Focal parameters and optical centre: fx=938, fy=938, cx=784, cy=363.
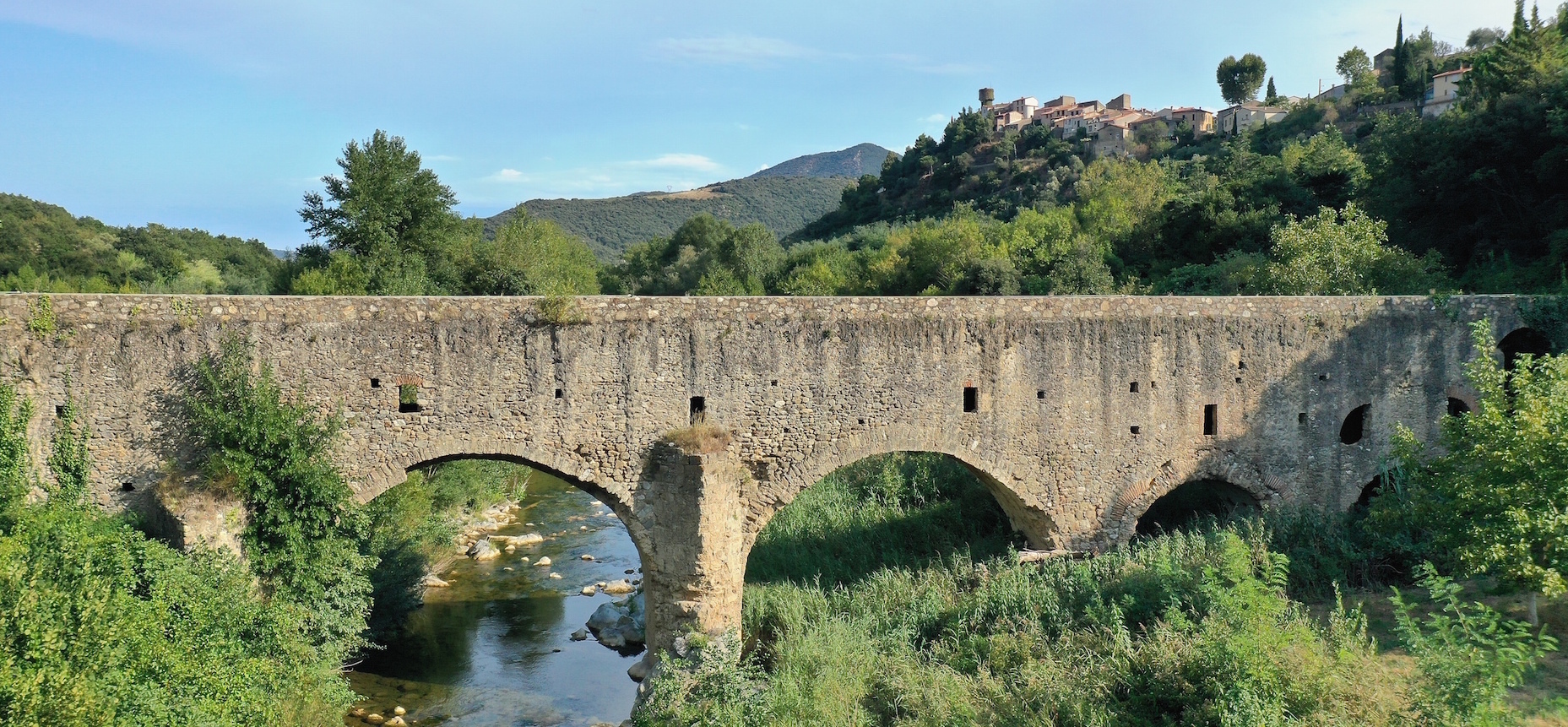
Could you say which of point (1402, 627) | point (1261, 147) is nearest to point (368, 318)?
point (1402, 627)

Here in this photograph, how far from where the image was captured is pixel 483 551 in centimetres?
1931

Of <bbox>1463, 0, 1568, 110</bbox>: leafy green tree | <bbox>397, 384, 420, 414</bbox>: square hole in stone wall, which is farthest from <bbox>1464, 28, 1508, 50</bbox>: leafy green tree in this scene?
<bbox>397, 384, 420, 414</bbox>: square hole in stone wall

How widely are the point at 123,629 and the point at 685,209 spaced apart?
8534 cm

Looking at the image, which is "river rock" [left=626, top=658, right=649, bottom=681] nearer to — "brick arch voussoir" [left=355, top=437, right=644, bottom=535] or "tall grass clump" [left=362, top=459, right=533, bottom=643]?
"brick arch voussoir" [left=355, top=437, right=644, bottom=535]

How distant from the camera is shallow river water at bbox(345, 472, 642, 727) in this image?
497 inches

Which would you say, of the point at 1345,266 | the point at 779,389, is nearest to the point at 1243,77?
the point at 1345,266

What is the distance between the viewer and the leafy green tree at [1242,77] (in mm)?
73500

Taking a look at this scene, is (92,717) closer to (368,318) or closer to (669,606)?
(368,318)

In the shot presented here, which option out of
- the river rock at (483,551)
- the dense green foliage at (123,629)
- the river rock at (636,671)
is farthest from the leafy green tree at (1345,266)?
the dense green foliage at (123,629)

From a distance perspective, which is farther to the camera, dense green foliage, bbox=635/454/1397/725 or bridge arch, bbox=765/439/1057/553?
bridge arch, bbox=765/439/1057/553

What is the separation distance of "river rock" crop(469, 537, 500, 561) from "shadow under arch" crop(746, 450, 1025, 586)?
628 cm

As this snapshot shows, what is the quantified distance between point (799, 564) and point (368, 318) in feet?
25.2

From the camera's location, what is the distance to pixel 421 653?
564 inches

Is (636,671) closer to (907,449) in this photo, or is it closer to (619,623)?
(619,623)
